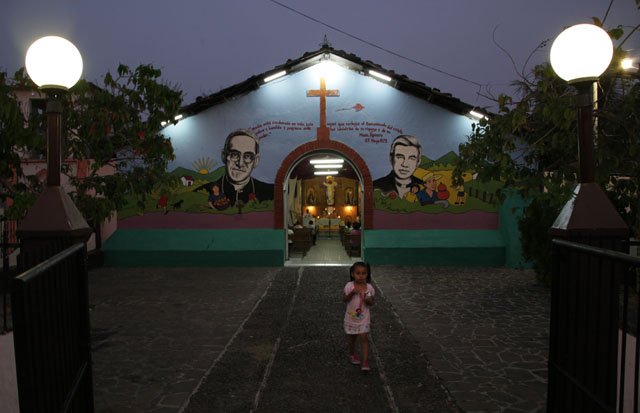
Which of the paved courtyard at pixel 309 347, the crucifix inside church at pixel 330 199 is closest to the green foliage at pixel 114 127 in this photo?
the paved courtyard at pixel 309 347

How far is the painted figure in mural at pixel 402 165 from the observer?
40.6 ft

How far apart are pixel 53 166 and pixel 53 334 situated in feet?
7.19

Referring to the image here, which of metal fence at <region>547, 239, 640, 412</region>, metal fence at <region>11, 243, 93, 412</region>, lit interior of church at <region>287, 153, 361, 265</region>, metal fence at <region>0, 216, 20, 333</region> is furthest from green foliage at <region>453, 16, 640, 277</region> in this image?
lit interior of church at <region>287, 153, 361, 265</region>

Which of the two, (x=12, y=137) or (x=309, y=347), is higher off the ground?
(x=12, y=137)

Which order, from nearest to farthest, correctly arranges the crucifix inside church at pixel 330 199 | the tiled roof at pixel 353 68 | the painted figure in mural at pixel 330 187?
the tiled roof at pixel 353 68
the crucifix inside church at pixel 330 199
the painted figure in mural at pixel 330 187

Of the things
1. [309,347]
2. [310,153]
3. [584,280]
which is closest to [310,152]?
[310,153]

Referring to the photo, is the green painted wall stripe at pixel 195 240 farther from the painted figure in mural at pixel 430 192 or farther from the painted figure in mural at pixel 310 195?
the painted figure in mural at pixel 310 195

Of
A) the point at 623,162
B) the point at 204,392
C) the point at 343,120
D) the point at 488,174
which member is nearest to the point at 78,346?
the point at 204,392

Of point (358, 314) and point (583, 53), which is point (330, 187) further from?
point (583, 53)

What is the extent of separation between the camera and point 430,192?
12.4m

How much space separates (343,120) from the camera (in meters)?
12.4

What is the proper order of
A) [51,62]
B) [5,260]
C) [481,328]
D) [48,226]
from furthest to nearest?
[481,328] → [5,260] → [51,62] → [48,226]

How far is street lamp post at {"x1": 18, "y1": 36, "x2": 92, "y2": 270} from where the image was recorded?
12.4 ft

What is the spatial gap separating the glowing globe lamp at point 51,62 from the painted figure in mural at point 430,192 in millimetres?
9674
